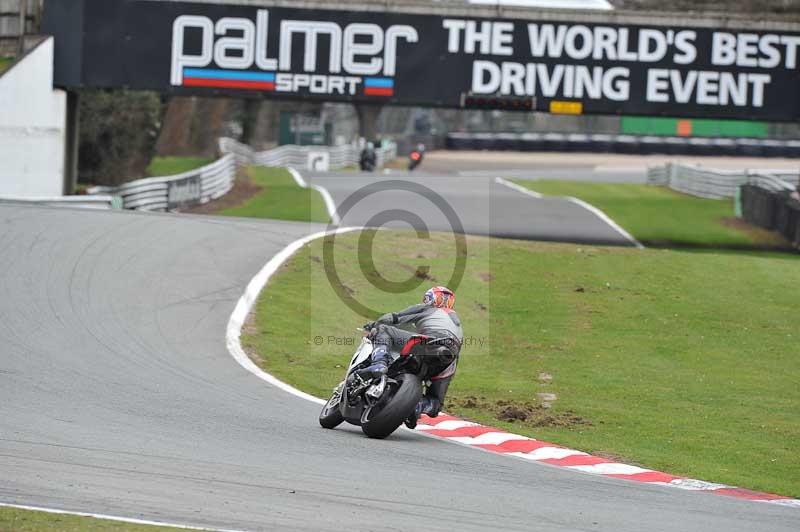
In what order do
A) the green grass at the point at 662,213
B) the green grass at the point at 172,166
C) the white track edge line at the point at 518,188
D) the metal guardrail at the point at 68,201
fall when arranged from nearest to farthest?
the metal guardrail at the point at 68,201, the green grass at the point at 662,213, the white track edge line at the point at 518,188, the green grass at the point at 172,166

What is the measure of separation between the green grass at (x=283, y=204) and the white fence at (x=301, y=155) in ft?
36.4

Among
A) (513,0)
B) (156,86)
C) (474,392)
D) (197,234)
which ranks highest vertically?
(513,0)

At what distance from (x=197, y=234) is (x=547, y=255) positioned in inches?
269

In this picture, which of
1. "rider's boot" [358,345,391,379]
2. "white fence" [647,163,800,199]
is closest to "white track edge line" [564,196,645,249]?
"white fence" [647,163,800,199]

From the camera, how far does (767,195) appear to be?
34.8 meters

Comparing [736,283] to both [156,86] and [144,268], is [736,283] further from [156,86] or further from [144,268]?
[156,86]

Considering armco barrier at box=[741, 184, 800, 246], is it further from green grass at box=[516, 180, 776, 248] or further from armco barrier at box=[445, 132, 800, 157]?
armco barrier at box=[445, 132, 800, 157]

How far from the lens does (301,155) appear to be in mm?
60469

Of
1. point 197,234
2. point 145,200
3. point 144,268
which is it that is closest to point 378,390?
point 144,268

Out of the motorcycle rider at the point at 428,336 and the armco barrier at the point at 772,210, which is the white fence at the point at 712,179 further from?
the motorcycle rider at the point at 428,336

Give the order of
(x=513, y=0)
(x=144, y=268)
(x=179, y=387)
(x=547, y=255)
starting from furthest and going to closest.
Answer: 1. (x=513, y=0)
2. (x=547, y=255)
3. (x=144, y=268)
4. (x=179, y=387)

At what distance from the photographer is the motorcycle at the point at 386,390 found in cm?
1065

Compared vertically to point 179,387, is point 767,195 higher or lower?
higher

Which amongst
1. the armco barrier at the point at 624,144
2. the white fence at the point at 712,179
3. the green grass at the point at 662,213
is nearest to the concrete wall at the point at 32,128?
A: the green grass at the point at 662,213
